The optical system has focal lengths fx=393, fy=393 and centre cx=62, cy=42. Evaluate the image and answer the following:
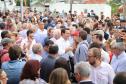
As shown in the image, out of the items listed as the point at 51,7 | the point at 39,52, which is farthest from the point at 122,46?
the point at 51,7

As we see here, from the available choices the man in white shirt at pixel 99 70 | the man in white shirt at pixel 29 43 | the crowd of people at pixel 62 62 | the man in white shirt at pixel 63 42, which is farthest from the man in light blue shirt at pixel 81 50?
the man in white shirt at pixel 99 70

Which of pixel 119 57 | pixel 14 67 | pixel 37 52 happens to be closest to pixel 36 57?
pixel 37 52

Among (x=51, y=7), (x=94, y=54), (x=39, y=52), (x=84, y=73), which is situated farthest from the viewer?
(x=51, y=7)

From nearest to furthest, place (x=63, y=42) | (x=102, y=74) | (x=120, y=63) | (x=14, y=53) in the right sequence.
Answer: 1. (x=102, y=74)
2. (x=14, y=53)
3. (x=120, y=63)
4. (x=63, y=42)

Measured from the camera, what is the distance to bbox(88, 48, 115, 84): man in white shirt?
25.2 ft

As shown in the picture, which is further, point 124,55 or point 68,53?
point 68,53

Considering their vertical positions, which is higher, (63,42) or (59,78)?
(59,78)

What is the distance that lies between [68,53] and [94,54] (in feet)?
11.9

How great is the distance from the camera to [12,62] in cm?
796

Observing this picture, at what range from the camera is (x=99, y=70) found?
774cm

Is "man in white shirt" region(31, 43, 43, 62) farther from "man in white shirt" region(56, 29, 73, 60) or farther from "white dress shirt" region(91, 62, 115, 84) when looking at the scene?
"man in white shirt" region(56, 29, 73, 60)

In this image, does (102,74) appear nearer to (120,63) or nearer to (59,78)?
(120,63)

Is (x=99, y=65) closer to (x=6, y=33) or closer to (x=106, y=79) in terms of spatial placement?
(x=106, y=79)

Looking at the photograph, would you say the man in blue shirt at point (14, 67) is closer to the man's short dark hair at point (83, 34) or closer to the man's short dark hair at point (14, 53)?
the man's short dark hair at point (14, 53)
